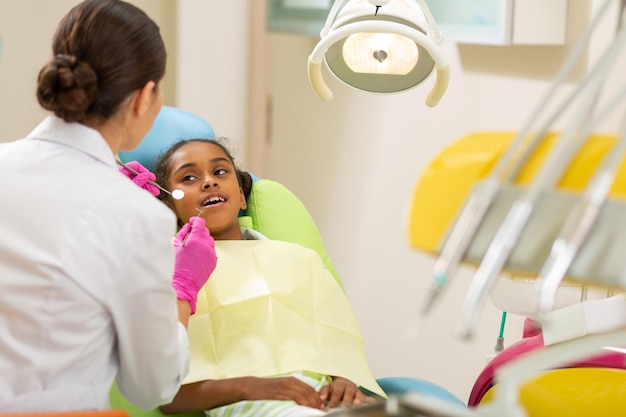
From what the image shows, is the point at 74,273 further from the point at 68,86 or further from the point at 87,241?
the point at 68,86

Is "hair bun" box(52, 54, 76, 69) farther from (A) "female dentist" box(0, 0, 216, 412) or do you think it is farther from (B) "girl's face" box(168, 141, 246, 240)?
(B) "girl's face" box(168, 141, 246, 240)

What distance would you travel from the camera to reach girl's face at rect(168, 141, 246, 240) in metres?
2.25

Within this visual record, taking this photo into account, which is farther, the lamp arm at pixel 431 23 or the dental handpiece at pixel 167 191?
the dental handpiece at pixel 167 191

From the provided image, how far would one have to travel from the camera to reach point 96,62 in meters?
1.51

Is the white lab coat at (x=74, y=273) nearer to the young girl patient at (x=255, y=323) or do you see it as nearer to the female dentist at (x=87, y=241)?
the female dentist at (x=87, y=241)

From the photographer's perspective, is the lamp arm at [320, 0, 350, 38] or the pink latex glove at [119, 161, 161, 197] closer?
the lamp arm at [320, 0, 350, 38]

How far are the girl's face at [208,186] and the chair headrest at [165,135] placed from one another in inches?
4.6

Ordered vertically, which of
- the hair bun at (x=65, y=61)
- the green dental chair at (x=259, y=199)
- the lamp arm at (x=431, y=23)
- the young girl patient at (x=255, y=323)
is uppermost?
the lamp arm at (x=431, y=23)

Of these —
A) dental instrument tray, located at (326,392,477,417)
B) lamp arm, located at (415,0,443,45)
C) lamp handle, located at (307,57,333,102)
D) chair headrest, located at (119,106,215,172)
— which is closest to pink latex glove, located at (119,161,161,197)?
chair headrest, located at (119,106,215,172)

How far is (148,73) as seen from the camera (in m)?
1.56

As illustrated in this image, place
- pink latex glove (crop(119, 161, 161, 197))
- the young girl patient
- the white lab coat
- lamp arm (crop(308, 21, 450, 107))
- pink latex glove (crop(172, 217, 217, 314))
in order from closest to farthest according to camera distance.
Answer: the white lab coat, lamp arm (crop(308, 21, 450, 107)), pink latex glove (crop(172, 217, 217, 314)), the young girl patient, pink latex glove (crop(119, 161, 161, 197))

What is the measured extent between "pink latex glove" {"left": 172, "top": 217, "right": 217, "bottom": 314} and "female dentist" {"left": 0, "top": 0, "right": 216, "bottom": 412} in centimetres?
24

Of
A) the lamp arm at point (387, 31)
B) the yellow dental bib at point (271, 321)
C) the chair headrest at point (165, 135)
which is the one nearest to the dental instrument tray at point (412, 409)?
the lamp arm at point (387, 31)

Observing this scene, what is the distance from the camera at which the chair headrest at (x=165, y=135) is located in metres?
2.43
